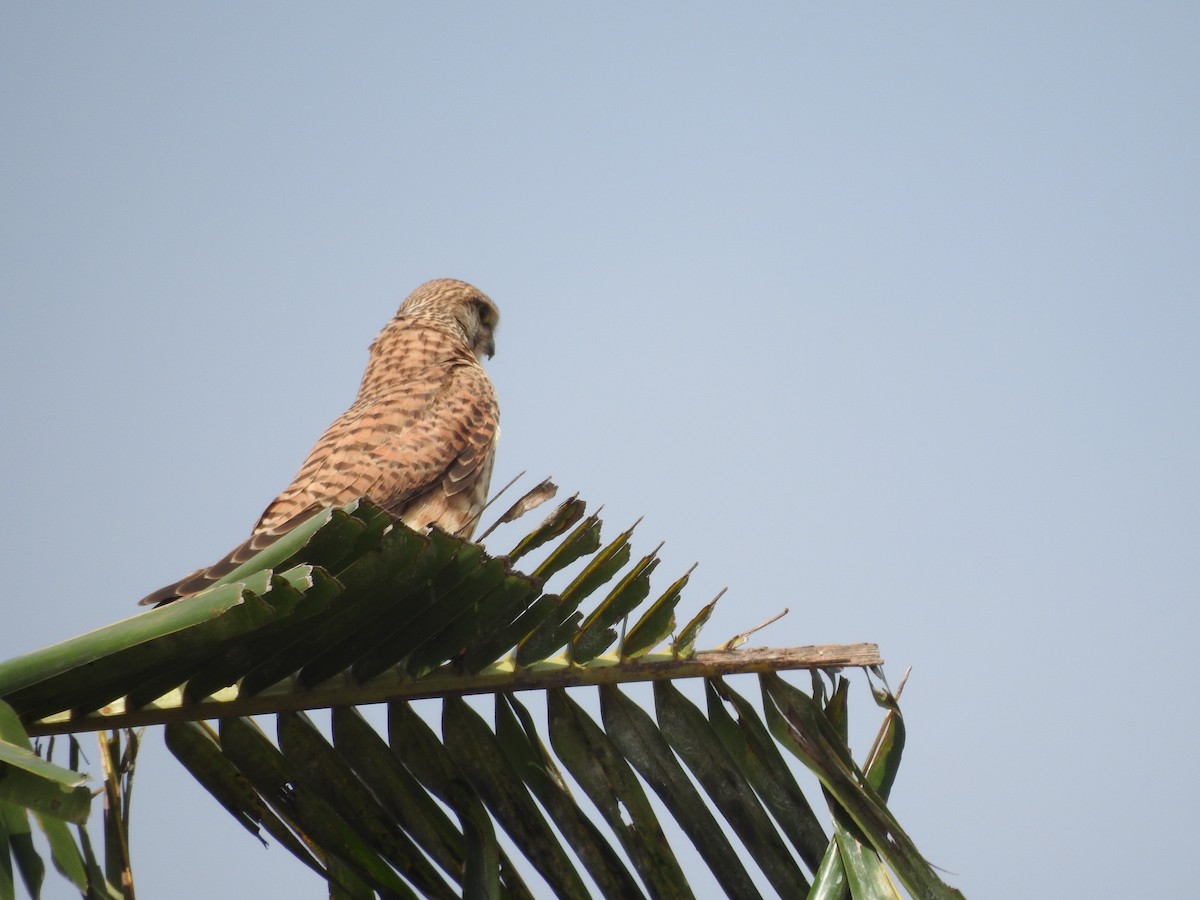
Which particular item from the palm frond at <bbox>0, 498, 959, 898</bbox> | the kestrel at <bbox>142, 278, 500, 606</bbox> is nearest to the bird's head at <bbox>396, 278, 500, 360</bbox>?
the kestrel at <bbox>142, 278, 500, 606</bbox>

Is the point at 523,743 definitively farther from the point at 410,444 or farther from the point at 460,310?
the point at 460,310

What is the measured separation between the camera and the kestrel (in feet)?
17.7

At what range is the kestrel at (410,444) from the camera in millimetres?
5383

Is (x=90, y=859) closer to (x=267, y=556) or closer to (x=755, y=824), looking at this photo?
(x=267, y=556)

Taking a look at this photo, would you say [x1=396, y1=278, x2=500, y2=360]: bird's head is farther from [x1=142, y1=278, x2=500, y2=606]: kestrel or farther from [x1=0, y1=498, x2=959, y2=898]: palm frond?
[x1=0, y1=498, x2=959, y2=898]: palm frond

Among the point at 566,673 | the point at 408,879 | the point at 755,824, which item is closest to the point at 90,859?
the point at 408,879

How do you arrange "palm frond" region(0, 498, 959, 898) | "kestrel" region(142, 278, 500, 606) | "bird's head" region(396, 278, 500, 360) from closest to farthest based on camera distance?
"palm frond" region(0, 498, 959, 898), "kestrel" region(142, 278, 500, 606), "bird's head" region(396, 278, 500, 360)

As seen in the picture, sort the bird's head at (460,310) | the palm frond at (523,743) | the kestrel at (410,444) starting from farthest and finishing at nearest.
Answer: the bird's head at (460,310) → the kestrel at (410,444) → the palm frond at (523,743)

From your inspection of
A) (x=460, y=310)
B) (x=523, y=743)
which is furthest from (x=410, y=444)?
(x=523, y=743)

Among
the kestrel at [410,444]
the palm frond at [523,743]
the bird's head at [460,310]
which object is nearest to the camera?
the palm frond at [523,743]

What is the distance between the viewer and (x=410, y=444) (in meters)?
5.79

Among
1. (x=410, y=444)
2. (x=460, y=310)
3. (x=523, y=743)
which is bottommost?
(x=523, y=743)

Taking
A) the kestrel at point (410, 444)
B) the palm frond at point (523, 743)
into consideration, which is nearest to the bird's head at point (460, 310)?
the kestrel at point (410, 444)

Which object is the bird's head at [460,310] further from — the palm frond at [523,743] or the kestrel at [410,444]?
the palm frond at [523,743]
